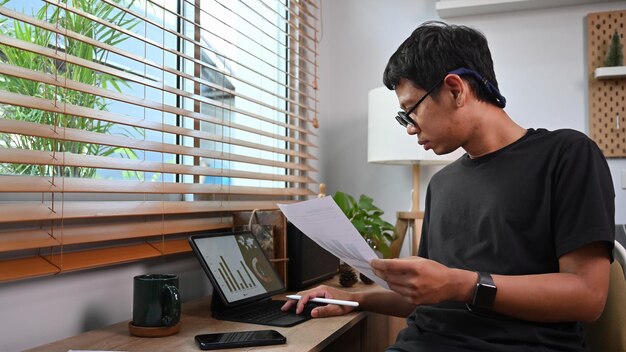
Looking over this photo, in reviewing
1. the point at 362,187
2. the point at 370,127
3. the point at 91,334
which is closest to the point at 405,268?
the point at 91,334

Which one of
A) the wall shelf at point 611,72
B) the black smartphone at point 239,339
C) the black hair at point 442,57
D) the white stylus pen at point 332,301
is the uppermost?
the wall shelf at point 611,72

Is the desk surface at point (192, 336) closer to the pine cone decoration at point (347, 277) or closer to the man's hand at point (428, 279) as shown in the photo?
the man's hand at point (428, 279)

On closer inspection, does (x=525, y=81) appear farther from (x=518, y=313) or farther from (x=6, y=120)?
(x=6, y=120)

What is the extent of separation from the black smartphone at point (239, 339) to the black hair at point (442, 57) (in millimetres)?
647

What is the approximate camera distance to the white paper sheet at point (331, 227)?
43.9 inches

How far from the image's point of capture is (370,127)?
237cm

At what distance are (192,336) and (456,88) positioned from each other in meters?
0.80

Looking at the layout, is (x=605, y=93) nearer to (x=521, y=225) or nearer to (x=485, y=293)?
(x=521, y=225)

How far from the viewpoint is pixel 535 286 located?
1.10m

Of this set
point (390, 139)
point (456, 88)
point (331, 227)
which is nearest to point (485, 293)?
point (331, 227)

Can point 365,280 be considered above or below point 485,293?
below

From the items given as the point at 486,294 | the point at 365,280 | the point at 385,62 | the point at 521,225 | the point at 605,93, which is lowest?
the point at 365,280

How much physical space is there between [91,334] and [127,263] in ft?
0.78

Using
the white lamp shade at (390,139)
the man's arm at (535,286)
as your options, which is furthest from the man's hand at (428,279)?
the white lamp shade at (390,139)
